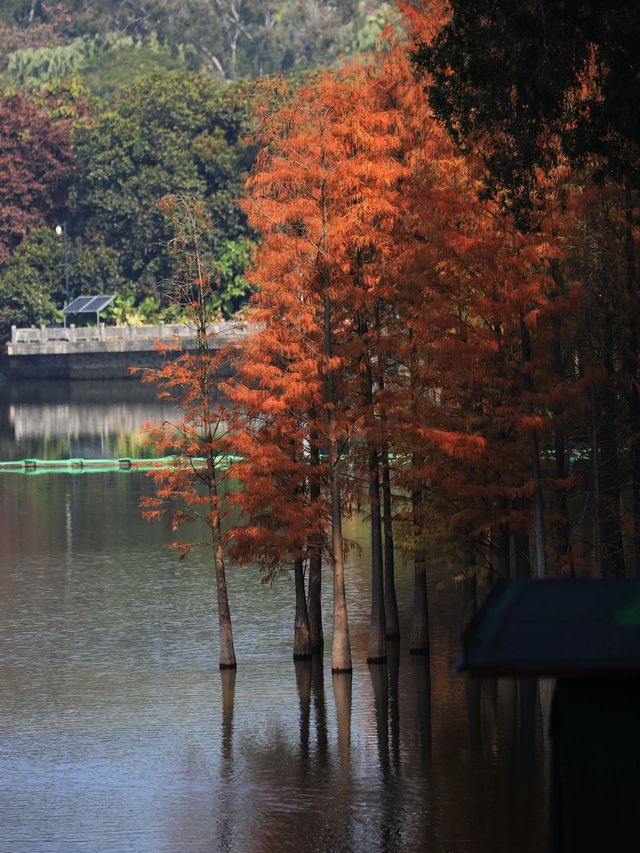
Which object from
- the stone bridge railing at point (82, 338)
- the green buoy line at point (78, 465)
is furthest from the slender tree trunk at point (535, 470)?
the stone bridge railing at point (82, 338)

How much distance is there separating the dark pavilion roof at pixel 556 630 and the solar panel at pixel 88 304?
431 feet

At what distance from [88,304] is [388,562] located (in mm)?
101999

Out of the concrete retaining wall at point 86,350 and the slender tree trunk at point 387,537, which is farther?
the concrete retaining wall at point 86,350

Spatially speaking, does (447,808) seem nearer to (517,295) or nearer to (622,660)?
(517,295)

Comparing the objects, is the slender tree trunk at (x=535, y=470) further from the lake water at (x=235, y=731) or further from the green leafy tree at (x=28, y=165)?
the green leafy tree at (x=28, y=165)

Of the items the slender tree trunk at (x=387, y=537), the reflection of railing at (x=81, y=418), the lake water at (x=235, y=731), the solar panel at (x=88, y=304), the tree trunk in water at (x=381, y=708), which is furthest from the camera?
the solar panel at (x=88, y=304)

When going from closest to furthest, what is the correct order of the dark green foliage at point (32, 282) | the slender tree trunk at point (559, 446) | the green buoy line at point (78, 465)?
the slender tree trunk at point (559, 446) → the green buoy line at point (78, 465) → the dark green foliage at point (32, 282)

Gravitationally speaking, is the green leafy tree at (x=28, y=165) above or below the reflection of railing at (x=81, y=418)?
above

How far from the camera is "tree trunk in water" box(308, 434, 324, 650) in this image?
45.3 m

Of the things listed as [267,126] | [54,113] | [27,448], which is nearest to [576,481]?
[267,126]

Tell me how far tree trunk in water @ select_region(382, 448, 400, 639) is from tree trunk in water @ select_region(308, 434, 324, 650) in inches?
70.9

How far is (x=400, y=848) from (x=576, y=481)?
12226 mm

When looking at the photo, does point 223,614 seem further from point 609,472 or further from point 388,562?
point 609,472

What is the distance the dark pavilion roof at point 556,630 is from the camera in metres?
14.0
